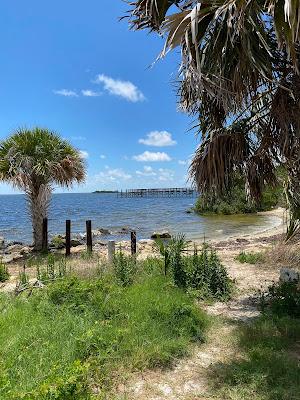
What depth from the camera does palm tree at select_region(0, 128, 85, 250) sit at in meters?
13.0

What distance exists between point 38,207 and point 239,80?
10720 mm

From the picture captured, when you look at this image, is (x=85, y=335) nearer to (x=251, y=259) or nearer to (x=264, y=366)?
(x=264, y=366)

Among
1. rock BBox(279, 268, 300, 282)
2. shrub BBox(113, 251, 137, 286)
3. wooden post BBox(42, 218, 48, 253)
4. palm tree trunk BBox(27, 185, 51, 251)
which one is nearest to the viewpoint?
shrub BBox(113, 251, 137, 286)

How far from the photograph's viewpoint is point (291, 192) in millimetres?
6180

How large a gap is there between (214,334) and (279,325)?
984 mm

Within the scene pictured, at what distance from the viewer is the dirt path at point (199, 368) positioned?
3.86m

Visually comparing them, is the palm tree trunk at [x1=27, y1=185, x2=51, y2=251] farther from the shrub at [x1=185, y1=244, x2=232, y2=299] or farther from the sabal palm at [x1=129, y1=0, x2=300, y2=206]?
the sabal palm at [x1=129, y1=0, x2=300, y2=206]

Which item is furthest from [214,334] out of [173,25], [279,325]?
[173,25]

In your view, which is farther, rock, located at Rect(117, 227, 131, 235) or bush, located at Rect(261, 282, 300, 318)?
rock, located at Rect(117, 227, 131, 235)

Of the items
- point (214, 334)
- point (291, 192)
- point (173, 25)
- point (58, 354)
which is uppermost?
point (173, 25)

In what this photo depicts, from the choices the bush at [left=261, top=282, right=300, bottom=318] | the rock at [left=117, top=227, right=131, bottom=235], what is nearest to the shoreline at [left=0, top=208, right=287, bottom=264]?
the bush at [left=261, top=282, right=300, bottom=318]

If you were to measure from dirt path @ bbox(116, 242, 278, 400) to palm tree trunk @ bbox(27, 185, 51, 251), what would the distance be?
8663 millimetres

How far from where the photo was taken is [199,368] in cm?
446

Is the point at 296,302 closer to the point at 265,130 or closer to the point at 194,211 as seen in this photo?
the point at 265,130
